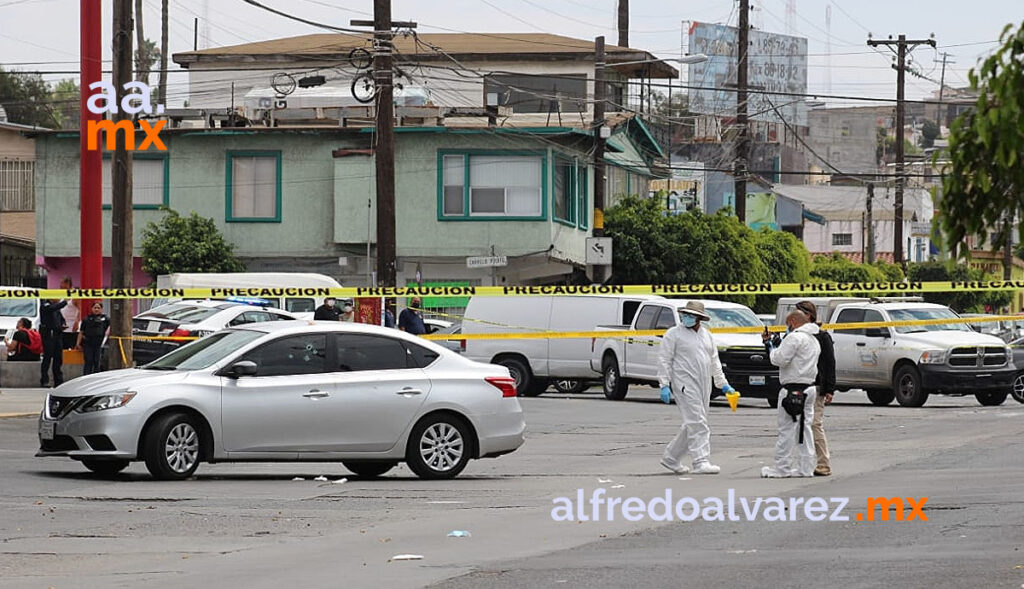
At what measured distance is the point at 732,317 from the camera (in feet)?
101

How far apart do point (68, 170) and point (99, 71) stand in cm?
1873

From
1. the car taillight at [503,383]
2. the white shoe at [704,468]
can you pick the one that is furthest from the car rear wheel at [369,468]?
the white shoe at [704,468]

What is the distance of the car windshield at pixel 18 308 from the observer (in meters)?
38.7

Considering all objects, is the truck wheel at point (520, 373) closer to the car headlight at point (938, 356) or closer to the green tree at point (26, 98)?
the car headlight at point (938, 356)

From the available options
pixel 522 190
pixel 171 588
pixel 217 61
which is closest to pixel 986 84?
pixel 171 588

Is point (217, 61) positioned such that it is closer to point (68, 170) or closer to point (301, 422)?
point (68, 170)

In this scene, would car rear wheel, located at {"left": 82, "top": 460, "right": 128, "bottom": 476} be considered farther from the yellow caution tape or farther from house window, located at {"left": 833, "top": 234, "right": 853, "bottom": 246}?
house window, located at {"left": 833, "top": 234, "right": 853, "bottom": 246}

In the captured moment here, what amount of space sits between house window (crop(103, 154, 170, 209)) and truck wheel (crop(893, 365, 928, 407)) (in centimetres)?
2356

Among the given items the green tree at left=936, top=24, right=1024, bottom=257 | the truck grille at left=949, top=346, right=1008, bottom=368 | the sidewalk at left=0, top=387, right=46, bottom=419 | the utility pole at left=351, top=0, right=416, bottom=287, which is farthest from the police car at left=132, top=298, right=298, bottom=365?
the green tree at left=936, top=24, right=1024, bottom=257

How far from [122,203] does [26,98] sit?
73566 mm

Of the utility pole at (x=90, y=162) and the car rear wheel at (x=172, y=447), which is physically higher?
the utility pole at (x=90, y=162)

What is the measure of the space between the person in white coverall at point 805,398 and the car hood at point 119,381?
5.69 meters

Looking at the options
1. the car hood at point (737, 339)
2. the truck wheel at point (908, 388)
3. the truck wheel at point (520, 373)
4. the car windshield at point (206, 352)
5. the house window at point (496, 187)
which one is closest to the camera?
A: the car windshield at point (206, 352)

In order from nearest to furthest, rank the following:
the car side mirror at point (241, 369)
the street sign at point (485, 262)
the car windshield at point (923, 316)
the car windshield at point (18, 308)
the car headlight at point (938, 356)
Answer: the car side mirror at point (241, 369) < the car headlight at point (938, 356) < the car windshield at point (923, 316) < the car windshield at point (18, 308) < the street sign at point (485, 262)
